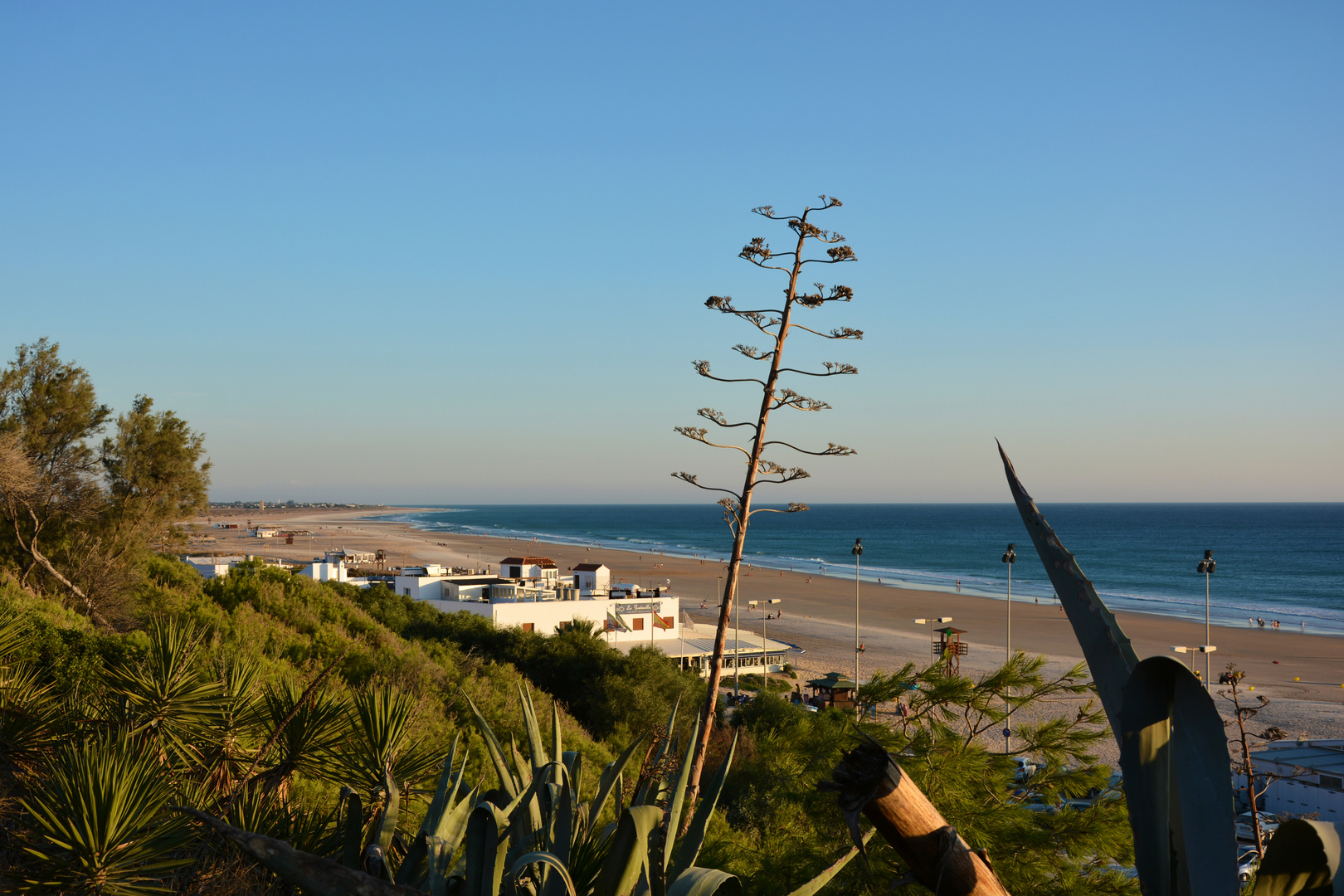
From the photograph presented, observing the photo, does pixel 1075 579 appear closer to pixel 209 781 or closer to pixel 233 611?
pixel 209 781

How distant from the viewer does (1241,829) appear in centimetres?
1639

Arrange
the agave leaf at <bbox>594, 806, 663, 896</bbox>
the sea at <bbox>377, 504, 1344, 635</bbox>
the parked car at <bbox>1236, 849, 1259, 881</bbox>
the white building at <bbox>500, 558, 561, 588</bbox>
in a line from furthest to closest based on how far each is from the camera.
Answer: the sea at <bbox>377, 504, 1344, 635</bbox> < the white building at <bbox>500, 558, 561, 588</bbox> < the agave leaf at <bbox>594, 806, 663, 896</bbox> < the parked car at <bbox>1236, 849, 1259, 881</bbox>

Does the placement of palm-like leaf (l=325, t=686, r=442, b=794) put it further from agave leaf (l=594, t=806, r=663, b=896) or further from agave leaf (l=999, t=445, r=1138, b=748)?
agave leaf (l=999, t=445, r=1138, b=748)

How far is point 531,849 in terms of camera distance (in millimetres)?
2947

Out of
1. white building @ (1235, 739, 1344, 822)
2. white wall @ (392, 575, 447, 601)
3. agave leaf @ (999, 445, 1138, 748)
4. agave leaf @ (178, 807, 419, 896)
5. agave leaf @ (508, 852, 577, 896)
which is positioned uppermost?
agave leaf @ (999, 445, 1138, 748)

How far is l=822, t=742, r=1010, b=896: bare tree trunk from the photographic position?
51.3 inches

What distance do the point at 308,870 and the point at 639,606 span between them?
3480 cm

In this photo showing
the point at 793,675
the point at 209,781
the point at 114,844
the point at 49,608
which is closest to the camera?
the point at 114,844

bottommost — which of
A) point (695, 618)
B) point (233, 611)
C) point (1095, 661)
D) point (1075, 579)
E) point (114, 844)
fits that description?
point (695, 618)

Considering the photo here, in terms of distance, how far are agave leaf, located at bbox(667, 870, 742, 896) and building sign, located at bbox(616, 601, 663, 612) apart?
33.1 metres

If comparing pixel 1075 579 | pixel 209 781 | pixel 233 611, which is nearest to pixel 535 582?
pixel 233 611

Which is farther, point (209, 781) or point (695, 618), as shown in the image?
point (695, 618)

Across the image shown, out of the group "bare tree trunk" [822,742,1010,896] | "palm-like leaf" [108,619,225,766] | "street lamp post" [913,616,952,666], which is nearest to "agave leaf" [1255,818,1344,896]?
"bare tree trunk" [822,742,1010,896]

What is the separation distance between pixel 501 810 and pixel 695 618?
4766cm
